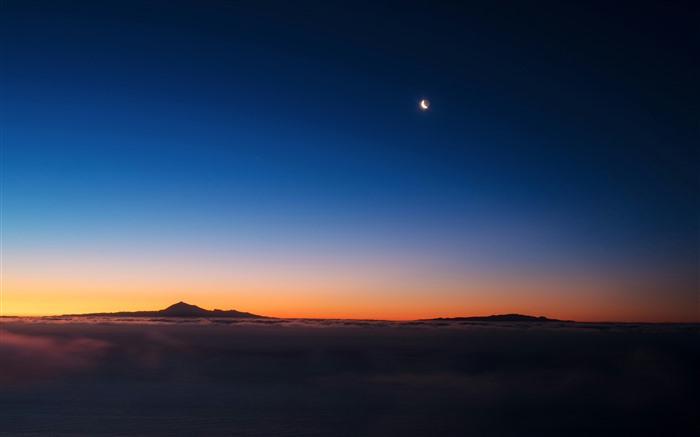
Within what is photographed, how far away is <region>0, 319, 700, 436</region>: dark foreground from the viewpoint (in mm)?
12875

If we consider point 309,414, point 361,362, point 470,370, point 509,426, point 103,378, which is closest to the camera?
point 509,426

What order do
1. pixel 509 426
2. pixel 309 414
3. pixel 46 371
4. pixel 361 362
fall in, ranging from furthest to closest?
pixel 361 362 → pixel 46 371 → pixel 309 414 → pixel 509 426

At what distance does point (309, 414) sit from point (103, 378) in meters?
9.25

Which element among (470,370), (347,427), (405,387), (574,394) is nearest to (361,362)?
(470,370)

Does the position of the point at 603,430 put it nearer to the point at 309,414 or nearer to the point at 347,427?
the point at 347,427

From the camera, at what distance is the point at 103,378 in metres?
19.3

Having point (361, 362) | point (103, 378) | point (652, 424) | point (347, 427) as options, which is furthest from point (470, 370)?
point (103, 378)

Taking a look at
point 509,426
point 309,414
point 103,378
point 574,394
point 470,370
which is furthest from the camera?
point 470,370

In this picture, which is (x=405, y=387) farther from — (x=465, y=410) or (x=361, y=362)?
(x=361, y=362)

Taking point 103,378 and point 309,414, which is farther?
point 103,378

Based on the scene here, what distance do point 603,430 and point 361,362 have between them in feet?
44.0

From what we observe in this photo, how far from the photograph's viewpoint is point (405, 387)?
18141 mm

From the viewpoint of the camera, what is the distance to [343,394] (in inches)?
665

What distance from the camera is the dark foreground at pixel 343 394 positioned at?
42.2 feet
